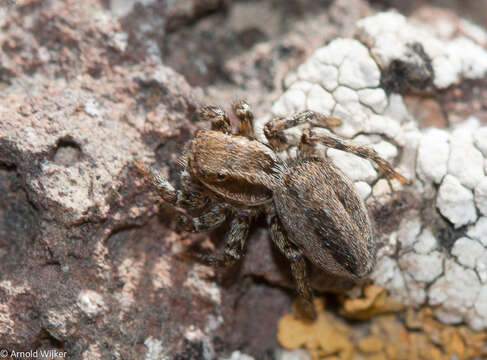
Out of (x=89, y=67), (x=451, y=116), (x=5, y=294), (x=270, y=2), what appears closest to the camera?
(x=5, y=294)

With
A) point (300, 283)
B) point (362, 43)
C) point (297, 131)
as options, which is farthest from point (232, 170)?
A: point (362, 43)

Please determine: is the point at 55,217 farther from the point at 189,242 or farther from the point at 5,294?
the point at 189,242

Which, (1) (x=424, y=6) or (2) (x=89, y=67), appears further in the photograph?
(1) (x=424, y=6)

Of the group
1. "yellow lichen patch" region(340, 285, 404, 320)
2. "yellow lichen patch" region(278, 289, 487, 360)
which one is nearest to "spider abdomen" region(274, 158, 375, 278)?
"yellow lichen patch" region(340, 285, 404, 320)

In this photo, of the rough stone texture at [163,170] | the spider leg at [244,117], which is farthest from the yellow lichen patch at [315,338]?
the spider leg at [244,117]

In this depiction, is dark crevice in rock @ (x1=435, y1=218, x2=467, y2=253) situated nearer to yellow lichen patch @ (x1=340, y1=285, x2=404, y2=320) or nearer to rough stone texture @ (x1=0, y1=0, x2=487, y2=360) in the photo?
rough stone texture @ (x1=0, y1=0, x2=487, y2=360)

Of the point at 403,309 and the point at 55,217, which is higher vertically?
the point at 55,217

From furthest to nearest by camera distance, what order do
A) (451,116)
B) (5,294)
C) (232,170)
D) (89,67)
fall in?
(451,116), (89,67), (232,170), (5,294)
